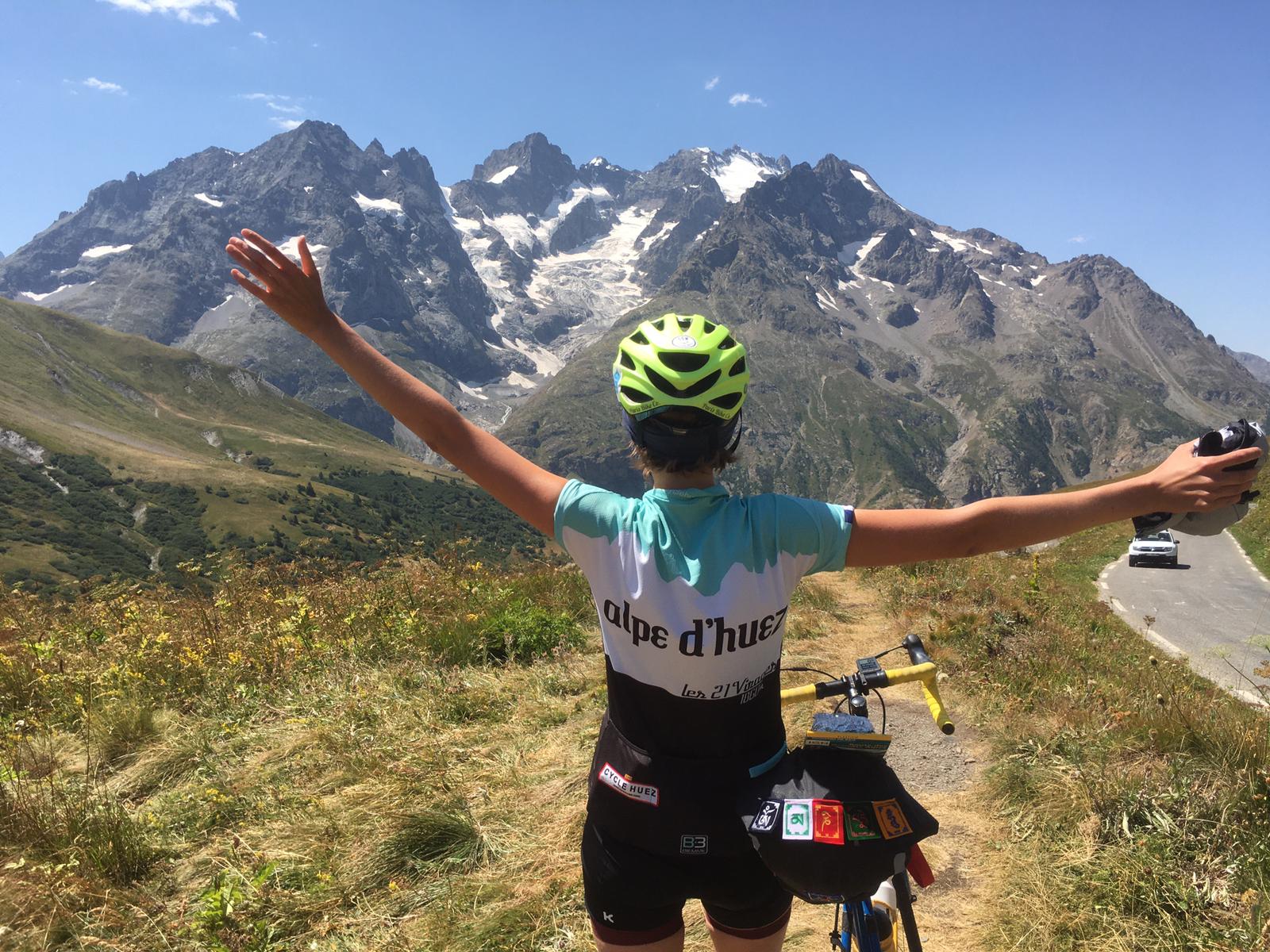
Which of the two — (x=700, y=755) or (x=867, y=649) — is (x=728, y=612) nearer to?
(x=700, y=755)

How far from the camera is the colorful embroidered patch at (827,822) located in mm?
2170

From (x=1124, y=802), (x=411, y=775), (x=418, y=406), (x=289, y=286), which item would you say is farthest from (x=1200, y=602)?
(x=289, y=286)

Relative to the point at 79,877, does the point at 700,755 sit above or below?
above

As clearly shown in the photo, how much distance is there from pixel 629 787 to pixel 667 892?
423mm

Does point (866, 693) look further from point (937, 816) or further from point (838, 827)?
point (937, 816)

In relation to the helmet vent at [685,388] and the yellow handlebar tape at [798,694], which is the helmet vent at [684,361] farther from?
the yellow handlebar tape at [798,694]

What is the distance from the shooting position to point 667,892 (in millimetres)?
2607

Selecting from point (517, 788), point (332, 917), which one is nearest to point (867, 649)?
point (517, 788)

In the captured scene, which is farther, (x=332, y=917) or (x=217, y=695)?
(x=217, y=695)

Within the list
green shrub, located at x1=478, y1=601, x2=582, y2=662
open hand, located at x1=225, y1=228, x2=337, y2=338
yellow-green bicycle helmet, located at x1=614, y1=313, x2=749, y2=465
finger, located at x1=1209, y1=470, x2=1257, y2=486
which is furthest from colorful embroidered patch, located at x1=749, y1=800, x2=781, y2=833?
green shrub, located at x1=478, y1=601, x2=582, y2=662

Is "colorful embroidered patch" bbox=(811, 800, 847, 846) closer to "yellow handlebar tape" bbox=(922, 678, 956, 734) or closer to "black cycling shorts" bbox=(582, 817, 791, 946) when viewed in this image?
"black cycling shorts" bbox=(582, 817, 791, 946)

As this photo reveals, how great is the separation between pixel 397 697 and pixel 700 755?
228 inches

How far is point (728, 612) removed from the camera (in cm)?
243

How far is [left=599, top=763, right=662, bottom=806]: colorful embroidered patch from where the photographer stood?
8.34 feet
